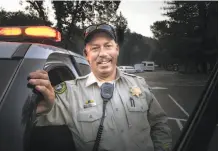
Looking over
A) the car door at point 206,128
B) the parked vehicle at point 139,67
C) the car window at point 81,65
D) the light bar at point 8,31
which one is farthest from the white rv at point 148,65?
the car window at point 81,65

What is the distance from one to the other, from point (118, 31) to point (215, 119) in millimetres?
1027

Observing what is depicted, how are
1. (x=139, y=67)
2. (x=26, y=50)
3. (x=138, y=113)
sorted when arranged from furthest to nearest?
(x=139, y=67)
(x=138, y=113)
(x=26, y=50)

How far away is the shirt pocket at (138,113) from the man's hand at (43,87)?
38cm

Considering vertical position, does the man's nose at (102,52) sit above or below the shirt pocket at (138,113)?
above

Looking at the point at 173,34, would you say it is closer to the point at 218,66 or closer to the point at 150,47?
the point at 150,47

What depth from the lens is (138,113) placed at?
147 cm

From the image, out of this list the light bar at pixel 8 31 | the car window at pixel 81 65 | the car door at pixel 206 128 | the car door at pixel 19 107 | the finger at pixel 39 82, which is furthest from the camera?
the car window at pixel 81 65

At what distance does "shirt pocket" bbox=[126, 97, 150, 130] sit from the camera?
1445mm

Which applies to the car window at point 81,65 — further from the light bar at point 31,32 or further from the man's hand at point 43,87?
the man's hand at point 43,87

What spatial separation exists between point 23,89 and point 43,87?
0.11m

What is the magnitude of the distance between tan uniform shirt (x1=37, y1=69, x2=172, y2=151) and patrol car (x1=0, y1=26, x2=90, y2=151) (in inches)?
3.7

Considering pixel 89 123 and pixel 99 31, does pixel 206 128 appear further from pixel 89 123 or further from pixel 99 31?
pixel 99 31

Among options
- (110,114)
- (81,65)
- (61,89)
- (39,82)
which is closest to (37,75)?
(39,82)

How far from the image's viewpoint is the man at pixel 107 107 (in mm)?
1403
